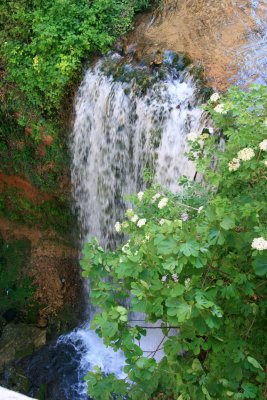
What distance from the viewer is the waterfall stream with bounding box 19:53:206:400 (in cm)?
503

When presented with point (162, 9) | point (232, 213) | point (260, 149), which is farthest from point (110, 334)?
point (162, 9)

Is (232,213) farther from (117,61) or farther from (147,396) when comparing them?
(117,61)

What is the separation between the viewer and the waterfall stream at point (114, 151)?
5027 millimetres

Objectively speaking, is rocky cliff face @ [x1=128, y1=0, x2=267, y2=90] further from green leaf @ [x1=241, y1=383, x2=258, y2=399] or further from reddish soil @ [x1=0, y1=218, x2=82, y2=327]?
green leaf @ [x1=241, y1=383, x2=258, y2=399]

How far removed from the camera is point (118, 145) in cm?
554

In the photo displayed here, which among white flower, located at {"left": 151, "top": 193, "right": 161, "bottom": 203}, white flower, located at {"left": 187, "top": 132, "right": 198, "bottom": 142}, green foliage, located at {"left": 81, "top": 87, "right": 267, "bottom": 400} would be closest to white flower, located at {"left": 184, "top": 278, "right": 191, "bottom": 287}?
green foliage, located at {"left": 81, "top": 87, "right": 267, "bottom": 400}

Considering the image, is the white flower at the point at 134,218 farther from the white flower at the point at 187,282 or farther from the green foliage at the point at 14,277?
the green foliage at the point at 14,277

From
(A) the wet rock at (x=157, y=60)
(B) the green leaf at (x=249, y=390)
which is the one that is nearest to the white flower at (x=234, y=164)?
(B) the green leaf at (x=249, y=390)

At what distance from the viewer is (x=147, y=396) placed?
245 centimetres

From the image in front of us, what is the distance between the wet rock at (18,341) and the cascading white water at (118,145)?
595 mm

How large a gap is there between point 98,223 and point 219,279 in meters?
3.92

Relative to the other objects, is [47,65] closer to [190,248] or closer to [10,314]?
[10,314]

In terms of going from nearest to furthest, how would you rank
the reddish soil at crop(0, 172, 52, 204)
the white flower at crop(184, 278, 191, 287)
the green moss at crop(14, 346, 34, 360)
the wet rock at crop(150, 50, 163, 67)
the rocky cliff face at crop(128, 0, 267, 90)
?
1. the white flower at crop(184, 278, 191, 287)
2. the rocky cliff face at crop(128, 0, 267, 90)
3. the wet rock at crop(150, 50, 163, 67)
4. the green moss at crop(14, 346, 34, 360)
5. the reddish soil at crop(0, 172, 52, 204)

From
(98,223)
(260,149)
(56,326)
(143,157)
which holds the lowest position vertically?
(56,326)
